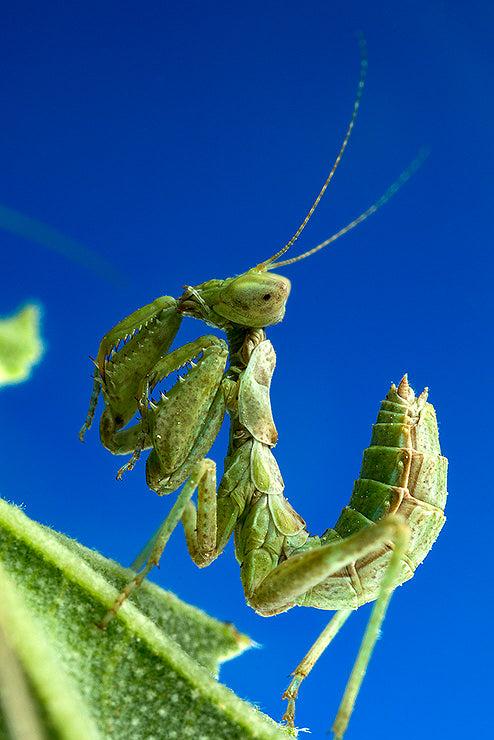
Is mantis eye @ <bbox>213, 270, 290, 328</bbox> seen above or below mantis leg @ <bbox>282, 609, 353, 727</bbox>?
above

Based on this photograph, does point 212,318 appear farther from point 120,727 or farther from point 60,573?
point 120,727

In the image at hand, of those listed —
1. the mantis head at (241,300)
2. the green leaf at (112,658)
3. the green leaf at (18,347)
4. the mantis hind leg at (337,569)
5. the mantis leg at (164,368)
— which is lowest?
the green leaf at (112,658)

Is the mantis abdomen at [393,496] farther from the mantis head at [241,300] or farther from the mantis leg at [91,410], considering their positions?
the mantis leg at [91,410]

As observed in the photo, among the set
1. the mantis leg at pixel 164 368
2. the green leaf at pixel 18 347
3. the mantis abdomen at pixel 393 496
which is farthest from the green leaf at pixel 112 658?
the mantis abdomen at pixel 393 496

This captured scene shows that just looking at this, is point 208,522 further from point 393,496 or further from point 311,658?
point 311,658

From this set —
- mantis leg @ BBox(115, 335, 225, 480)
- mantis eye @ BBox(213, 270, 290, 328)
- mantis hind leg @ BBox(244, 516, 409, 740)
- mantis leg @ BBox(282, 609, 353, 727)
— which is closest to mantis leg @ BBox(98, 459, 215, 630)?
mantis leg @ BBox(115, 335, 225, 480)

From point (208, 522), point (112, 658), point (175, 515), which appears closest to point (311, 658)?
point (208, 522)

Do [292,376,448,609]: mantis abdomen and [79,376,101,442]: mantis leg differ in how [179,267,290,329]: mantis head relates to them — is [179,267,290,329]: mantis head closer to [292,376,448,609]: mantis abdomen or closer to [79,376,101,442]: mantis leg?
[79,376,101,442]: mantis leg
